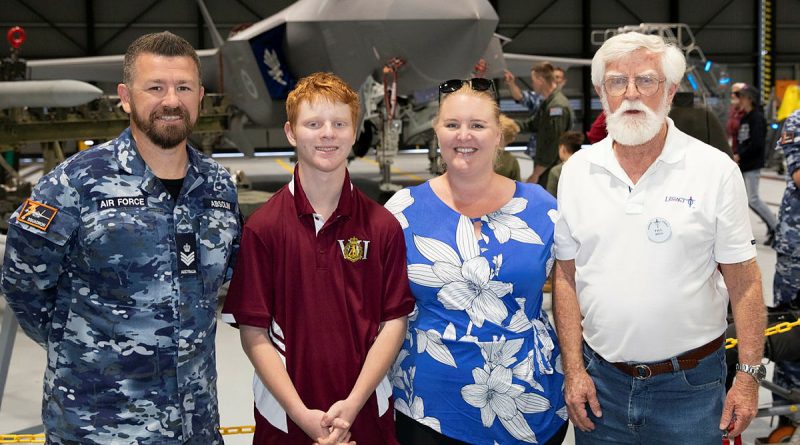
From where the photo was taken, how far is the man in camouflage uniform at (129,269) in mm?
2338

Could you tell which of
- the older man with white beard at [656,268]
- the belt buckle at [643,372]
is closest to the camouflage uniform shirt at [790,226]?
the older man with white beard at [656,268]

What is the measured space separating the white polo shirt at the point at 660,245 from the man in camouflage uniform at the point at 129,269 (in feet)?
3.89

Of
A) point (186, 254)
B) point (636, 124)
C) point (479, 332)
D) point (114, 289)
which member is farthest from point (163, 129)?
point (636, 124)

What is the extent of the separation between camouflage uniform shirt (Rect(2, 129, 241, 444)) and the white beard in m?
1.30

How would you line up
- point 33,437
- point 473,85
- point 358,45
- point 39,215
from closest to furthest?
point 39,215 < point 473,85 < point 33,437 < point 358,45

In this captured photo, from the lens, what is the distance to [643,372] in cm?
263

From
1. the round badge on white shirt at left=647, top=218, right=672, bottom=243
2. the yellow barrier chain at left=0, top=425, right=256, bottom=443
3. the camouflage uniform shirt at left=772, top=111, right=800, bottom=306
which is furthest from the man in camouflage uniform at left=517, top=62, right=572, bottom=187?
the round badge on white shirt at left=647, top=218, right=672, bottom=243

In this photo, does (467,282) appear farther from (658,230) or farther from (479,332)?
(658,230)

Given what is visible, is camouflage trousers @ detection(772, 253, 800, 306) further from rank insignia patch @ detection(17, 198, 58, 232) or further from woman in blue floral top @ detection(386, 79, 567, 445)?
rank insignia patch @ detection(17, 198, 58, 232)

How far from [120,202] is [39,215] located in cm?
22

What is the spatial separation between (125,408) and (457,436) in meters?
1.02

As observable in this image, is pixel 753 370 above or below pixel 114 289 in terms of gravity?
below

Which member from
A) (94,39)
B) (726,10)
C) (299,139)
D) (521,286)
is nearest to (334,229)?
(299,139)

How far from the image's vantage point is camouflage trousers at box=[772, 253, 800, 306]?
4277mm
